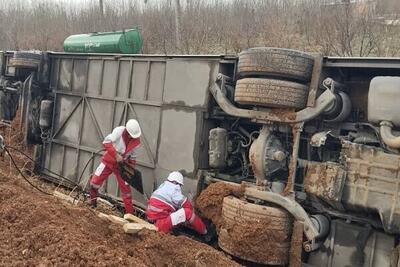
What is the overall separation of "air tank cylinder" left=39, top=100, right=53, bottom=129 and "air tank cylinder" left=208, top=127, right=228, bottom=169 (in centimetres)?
418

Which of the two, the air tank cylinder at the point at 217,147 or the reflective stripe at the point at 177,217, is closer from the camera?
the reflective stripe at the point at 177,217

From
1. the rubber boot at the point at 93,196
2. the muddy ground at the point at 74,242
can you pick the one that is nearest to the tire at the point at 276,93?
the muddy ground at the point at 74,242

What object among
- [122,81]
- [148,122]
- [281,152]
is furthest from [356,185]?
[122,81]

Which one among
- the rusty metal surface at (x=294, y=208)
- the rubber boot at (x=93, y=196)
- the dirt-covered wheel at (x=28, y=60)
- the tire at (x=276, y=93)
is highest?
the dirt-covered wheel at (x=28, y=60)

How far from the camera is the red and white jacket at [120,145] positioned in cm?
677

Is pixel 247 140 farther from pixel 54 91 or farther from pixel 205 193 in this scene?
pixel 54 91

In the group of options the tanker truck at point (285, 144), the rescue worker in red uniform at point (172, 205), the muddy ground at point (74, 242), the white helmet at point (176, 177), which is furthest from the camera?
the white helmet at point (176, 177)

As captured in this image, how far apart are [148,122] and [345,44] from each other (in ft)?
19.0

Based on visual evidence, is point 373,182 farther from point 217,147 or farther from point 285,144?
point 217,147

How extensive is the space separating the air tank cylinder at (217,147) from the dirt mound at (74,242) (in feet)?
3.90

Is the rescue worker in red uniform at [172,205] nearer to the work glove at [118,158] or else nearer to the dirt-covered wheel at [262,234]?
the dirt-covered wheel at [262,234]

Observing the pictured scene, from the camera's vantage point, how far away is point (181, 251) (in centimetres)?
470

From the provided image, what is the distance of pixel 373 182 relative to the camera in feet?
15.2

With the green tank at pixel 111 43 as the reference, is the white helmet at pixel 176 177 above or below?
below
